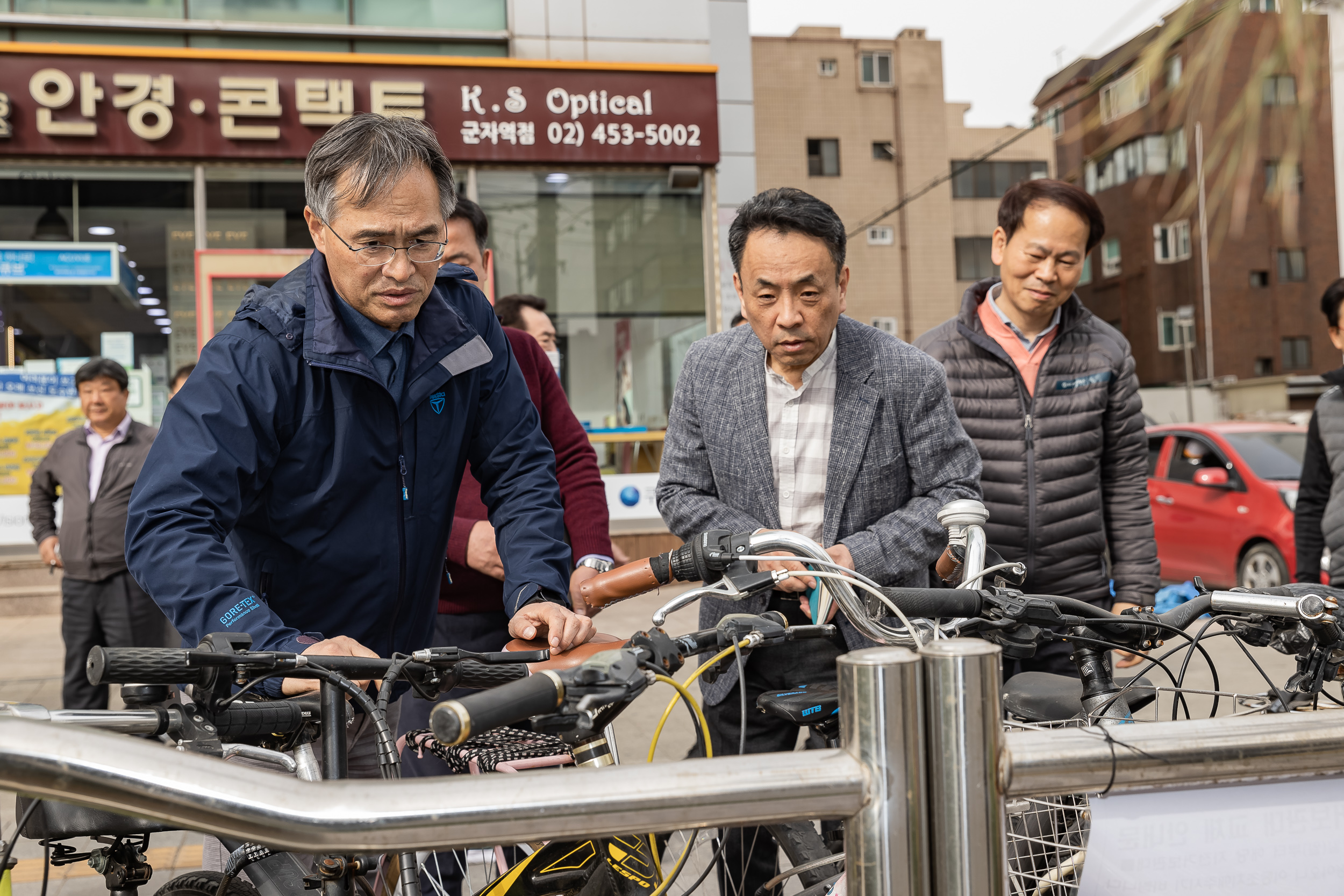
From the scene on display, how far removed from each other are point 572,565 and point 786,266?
1202 millimetres

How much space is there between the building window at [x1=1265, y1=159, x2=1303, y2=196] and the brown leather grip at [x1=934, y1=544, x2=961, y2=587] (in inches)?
39.5

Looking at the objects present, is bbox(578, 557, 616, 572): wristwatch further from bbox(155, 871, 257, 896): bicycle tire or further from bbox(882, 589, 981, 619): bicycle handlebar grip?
bbox(882, 589, 981, 619): bicycle handlebar grip

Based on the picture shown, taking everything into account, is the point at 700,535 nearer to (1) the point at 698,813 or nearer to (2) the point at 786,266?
(1) the point at 698,813

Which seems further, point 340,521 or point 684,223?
Result: point 684,223

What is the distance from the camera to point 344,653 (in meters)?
1.67

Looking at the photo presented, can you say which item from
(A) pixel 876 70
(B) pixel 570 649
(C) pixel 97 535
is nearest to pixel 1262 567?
(C) pixel 97 535

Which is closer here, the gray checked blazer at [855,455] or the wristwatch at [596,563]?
the gray checked blazer at [855,455]

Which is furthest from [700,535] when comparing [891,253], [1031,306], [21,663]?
[891,253]

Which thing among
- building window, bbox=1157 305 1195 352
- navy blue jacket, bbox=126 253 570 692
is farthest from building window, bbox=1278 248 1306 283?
navy blue jacket, bbox=126 253 570 692

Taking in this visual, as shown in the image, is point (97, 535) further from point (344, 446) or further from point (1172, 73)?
point (1172, 73)

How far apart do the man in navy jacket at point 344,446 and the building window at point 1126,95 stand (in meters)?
1.14

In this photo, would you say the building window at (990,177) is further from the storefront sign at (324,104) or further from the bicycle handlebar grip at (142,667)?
the bicycle handlebar grip at (142,667)

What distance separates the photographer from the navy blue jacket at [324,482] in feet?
6.13

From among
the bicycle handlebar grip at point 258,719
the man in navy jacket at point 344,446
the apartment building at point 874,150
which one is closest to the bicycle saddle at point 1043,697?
the man in navy jacket at point 344,446
